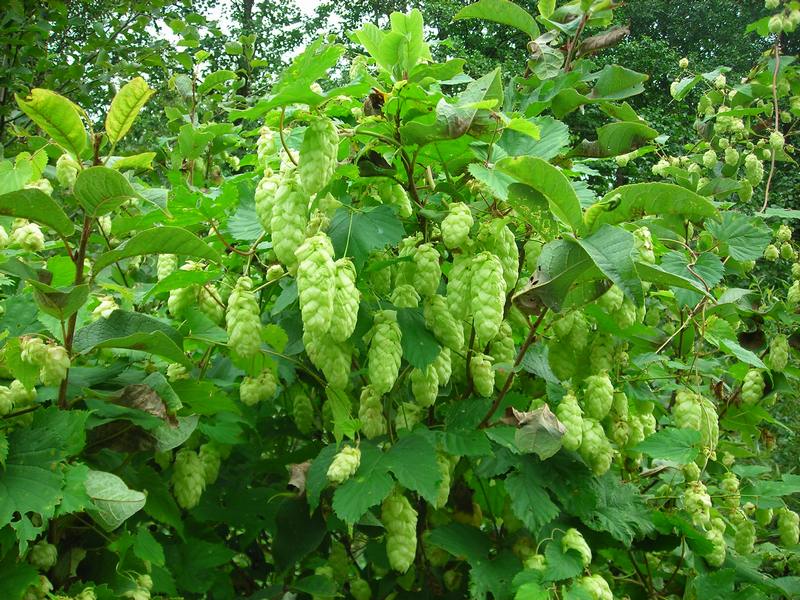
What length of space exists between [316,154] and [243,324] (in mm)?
335

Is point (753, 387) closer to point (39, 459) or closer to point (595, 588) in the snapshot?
point (595, 588)

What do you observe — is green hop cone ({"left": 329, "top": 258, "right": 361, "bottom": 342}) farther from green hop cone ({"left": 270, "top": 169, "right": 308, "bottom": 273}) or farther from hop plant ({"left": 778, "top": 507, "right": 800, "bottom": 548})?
hop plant ({"left": 778, "top": 507, "right": 800, "bottom": 548})

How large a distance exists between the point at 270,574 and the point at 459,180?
1.28 m

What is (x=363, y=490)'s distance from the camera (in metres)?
1.45

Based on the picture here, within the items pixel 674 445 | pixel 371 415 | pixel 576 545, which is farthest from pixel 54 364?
pixel 674 445

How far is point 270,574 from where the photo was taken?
2238mm

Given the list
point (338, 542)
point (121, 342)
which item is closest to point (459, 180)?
point (121, 342)

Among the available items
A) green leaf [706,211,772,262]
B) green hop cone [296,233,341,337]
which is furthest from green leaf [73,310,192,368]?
green leaf [706,211,772,262]

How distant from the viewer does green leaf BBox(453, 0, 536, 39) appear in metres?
2.06

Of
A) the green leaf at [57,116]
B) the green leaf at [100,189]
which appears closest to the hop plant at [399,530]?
the green leaf at [100,189]

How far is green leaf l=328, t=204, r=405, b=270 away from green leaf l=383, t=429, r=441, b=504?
0.37 metres

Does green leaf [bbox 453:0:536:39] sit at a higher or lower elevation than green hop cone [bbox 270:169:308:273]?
higher

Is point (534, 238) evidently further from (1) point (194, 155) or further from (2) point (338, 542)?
(1) point (194, 155)

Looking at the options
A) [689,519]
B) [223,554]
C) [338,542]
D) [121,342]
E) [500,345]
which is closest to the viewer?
[121,342]
